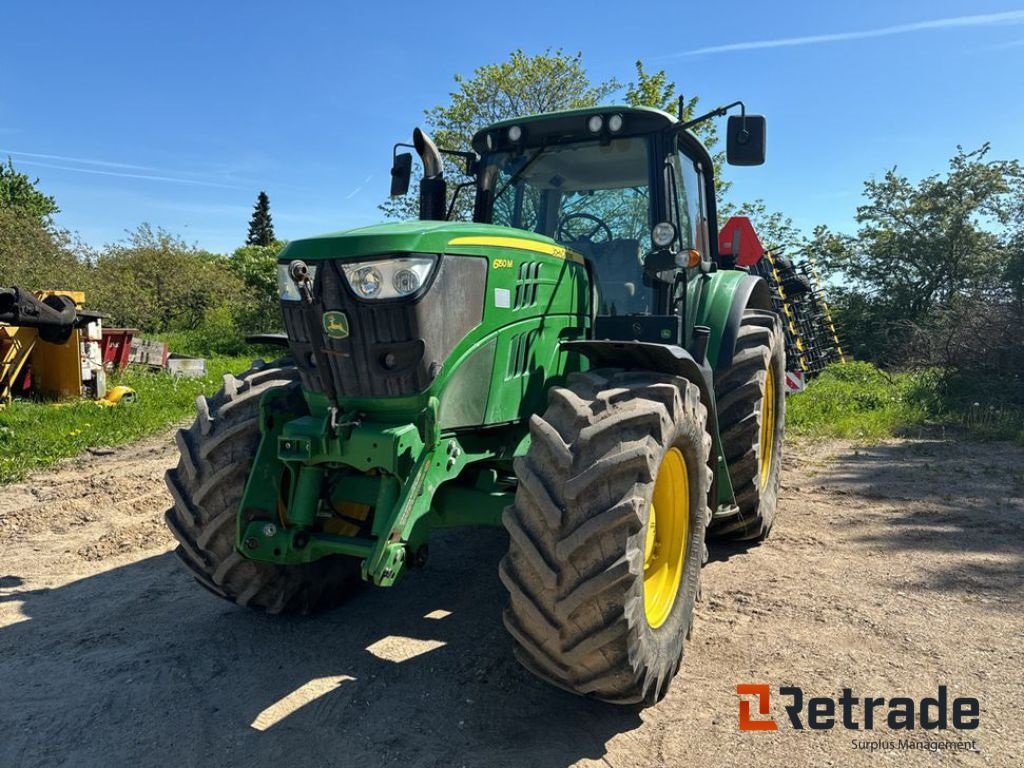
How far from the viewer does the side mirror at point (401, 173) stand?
4.75 m

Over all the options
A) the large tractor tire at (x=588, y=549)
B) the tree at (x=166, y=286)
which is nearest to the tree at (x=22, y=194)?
the tree at (x=166, y=286)

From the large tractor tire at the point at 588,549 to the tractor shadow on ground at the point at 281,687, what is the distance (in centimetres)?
33

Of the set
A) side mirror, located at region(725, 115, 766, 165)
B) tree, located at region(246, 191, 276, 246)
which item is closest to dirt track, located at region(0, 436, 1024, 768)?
side mirror, located at region(725, 115, 766, 165)

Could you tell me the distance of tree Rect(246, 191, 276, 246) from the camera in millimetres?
56531

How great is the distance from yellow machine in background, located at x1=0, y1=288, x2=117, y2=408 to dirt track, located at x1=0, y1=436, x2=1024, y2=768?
4341 millimetres

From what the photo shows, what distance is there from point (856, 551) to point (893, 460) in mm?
2930

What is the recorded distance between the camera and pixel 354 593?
13.4 feet

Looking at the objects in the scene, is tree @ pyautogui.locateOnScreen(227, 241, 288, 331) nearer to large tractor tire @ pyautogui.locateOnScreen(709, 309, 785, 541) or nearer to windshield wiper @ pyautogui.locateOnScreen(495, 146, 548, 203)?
windshield wiper @ pyautogui.locateOnScreen(495, 146, 548, 203)

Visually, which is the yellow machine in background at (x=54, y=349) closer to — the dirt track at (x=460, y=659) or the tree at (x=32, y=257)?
the dirt track at (x=460, y=659)

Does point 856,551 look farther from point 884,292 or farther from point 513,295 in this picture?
point 884,292

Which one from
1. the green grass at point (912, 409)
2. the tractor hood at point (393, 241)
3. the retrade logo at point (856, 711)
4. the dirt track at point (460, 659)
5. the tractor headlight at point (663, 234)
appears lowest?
the retrade logo at point (856, 711)

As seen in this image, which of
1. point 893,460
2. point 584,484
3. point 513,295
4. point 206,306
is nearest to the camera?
point 584,484

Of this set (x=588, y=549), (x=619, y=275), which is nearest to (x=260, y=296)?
(x=619, y=275)

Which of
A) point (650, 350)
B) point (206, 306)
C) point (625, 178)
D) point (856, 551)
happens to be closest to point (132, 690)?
point (650, 350)
